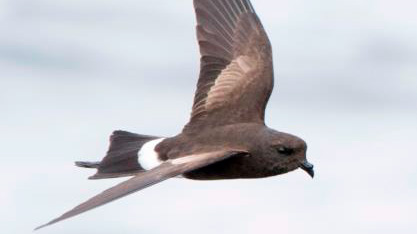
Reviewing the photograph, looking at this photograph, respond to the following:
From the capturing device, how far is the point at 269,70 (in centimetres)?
1216

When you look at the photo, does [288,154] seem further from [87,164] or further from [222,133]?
[87,164]

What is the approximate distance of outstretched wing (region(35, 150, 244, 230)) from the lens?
29.4ft

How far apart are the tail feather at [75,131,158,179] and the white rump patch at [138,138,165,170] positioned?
5 cm

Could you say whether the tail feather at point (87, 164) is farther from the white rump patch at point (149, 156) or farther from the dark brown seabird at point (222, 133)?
the white rump patch at point (149, 156)

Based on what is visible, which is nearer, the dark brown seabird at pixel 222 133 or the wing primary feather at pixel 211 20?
the dark brown seabird at pixel 222 133

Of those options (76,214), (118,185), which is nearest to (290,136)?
(118,185)

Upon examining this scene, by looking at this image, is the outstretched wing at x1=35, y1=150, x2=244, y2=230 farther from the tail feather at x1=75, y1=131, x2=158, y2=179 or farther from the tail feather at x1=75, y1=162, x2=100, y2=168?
the tail feather at x1=75, y1=162, x2=100, y2=168

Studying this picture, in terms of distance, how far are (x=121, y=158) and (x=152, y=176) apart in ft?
5.65

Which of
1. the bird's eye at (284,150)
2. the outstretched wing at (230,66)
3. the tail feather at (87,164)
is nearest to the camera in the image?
the bird's eye at (284,150)

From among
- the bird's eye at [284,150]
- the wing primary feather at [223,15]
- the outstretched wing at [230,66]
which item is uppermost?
the wing primary feather at [223,15]

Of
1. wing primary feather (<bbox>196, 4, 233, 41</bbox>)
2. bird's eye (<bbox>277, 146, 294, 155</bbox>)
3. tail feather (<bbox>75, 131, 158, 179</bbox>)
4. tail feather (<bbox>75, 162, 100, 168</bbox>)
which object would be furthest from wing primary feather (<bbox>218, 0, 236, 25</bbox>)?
bird's eye (<bbox>277, 146, 294, 155</bbox>)

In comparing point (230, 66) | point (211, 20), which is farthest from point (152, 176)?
point (211, 20)

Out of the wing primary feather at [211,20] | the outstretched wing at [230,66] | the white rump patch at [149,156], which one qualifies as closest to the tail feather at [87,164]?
the white rump patch at [149,156]

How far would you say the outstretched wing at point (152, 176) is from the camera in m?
8.95
